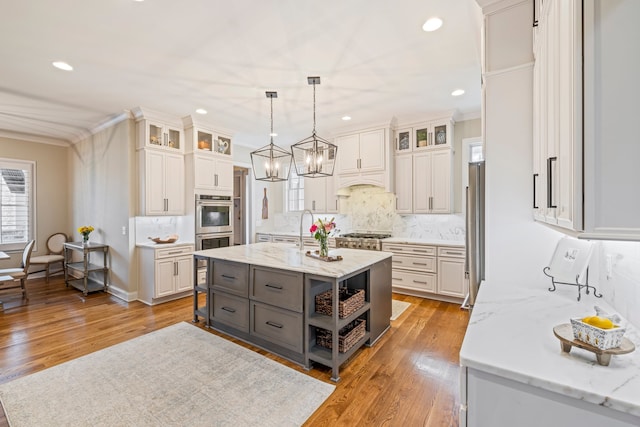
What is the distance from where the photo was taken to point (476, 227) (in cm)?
208

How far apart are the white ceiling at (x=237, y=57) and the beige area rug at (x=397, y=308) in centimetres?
283

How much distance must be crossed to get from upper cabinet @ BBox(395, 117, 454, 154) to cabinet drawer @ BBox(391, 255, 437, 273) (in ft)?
5.67

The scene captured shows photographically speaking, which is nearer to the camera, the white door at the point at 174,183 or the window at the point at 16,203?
the white door at the point at 174,183

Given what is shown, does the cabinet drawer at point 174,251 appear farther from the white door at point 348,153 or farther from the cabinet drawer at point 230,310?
the white door at point 348,153

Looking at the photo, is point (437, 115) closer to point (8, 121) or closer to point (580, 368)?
point (580, 368)

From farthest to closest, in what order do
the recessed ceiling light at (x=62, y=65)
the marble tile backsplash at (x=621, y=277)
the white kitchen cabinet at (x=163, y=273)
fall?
the white kitchen cabinet at (x=163, y=273), the recessed ceiling light at (x=62, y=65), the marble tile backsplash at (x=621, y=277)

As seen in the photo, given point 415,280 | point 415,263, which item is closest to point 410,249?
point 415,263

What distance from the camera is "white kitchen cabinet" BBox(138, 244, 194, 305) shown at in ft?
13.8

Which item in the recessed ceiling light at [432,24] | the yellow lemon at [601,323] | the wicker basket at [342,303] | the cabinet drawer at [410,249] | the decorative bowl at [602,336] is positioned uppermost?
the recessed ceiling light at [432,24]

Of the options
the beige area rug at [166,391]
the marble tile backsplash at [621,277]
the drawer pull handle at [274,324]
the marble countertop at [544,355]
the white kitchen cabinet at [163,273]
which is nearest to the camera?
the marble countertop at [544,355]

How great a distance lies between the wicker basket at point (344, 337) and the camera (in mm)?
2514

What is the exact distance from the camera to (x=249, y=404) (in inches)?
80.9

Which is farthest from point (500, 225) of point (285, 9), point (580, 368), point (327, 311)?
point (285, 9)

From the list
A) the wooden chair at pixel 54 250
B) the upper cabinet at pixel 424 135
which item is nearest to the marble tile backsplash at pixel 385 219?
the upper cabinet at pixel 424 135
